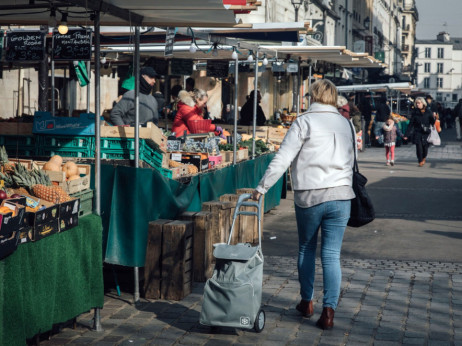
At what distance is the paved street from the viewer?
6293mm

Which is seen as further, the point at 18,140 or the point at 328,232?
the point at 18,140

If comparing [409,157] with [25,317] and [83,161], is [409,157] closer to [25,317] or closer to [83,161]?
[83,161]

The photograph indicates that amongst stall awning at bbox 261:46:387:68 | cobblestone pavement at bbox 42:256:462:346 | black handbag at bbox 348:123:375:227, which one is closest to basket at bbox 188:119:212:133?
stall awning at bbox 261:46:387:68

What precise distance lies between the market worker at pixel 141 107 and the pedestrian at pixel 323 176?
342cm

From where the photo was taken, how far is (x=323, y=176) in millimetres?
6426

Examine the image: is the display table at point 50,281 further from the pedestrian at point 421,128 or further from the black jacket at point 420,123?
the black jacket at point 420,123

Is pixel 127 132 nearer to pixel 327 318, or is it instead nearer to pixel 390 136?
pixel 327 318

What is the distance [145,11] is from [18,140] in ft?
8.08

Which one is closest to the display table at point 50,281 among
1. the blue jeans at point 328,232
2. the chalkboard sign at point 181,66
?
the blue jeans at point 328,232

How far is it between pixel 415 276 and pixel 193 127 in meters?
5.27

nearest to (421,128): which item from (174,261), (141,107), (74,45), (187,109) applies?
(187,109)

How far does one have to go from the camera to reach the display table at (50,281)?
5.12 metres

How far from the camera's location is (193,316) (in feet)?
22.7

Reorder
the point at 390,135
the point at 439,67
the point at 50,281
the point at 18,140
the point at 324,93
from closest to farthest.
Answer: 1. the point at 50,281
2. the point at 324,93
3. the point at 18,140
4. the point at 390,135
5. the point at 439,67
